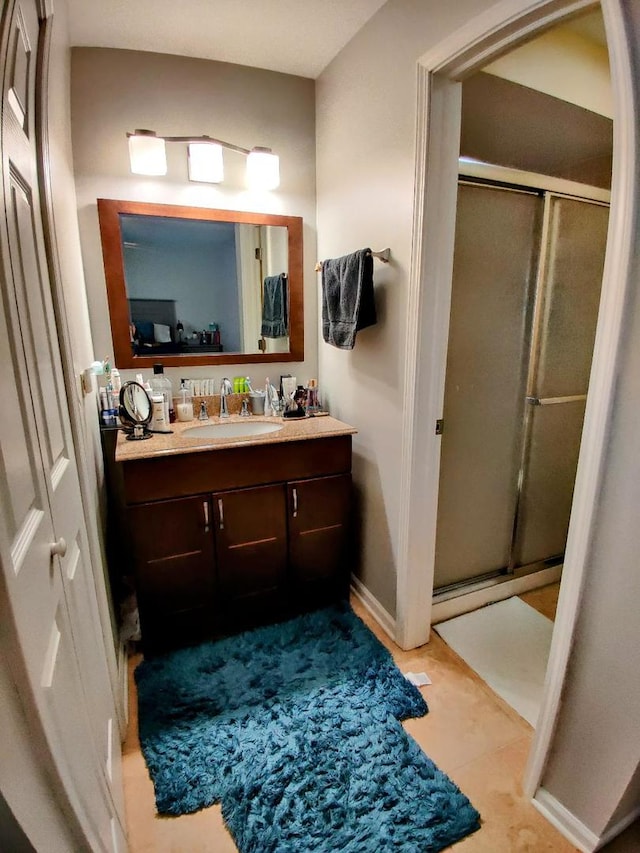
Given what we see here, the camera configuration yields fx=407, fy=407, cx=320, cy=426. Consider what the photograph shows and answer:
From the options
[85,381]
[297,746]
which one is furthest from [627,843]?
[85,381]

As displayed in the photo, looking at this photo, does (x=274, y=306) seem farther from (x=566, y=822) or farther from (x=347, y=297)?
(x=566, y=822)

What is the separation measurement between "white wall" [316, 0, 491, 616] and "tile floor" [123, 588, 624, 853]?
0.39m

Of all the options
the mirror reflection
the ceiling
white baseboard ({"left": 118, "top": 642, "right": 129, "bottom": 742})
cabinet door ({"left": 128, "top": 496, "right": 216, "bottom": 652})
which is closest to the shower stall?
the ceiling

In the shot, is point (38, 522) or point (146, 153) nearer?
point (38, 522)

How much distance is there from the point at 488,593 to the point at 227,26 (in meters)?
2.72

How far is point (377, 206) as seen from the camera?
1624mm

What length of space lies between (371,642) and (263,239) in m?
1.96

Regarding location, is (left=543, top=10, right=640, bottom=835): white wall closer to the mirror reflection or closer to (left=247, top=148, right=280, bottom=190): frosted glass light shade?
(left=247, top=148, right=280, bottom=190): frosted glass light shade

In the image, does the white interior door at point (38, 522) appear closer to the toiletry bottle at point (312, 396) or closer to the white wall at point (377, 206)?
the white wall at point (377, 206)

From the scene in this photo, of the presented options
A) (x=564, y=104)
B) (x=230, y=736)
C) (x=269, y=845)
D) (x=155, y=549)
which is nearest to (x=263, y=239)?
(x=564, y=104)

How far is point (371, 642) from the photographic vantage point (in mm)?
1767

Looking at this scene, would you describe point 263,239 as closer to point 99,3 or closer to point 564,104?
point 99,3

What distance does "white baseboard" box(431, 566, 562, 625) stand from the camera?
6.34 feet

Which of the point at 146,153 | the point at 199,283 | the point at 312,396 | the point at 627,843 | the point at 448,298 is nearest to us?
the point at 627,843
